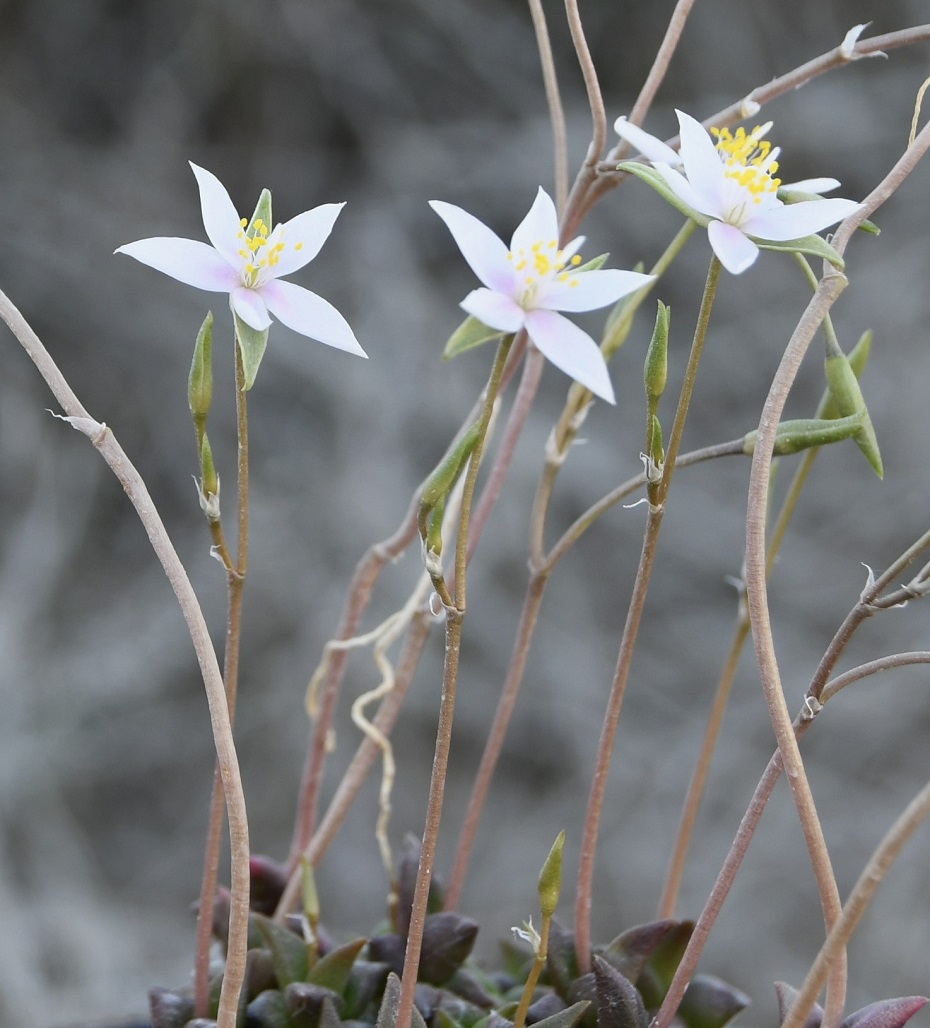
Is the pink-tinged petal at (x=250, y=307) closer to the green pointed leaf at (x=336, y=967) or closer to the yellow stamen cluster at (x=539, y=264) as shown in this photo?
the yellow stamen cluster at (x=539, y=264)

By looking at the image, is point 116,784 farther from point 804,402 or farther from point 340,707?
point 804,402

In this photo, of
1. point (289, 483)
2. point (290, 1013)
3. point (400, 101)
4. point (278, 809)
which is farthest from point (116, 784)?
point (290, 1013)

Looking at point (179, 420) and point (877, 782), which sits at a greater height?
point (179, 420)

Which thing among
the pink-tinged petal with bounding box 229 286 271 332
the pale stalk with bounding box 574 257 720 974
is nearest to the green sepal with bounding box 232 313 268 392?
the pink-tinged petal with bounding box 229 286 271 332

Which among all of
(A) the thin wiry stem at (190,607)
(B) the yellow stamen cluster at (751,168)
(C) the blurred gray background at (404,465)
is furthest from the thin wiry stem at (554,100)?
(C) the blurred gray background at (404,465)

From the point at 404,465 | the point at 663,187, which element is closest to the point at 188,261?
the point at 663,187
